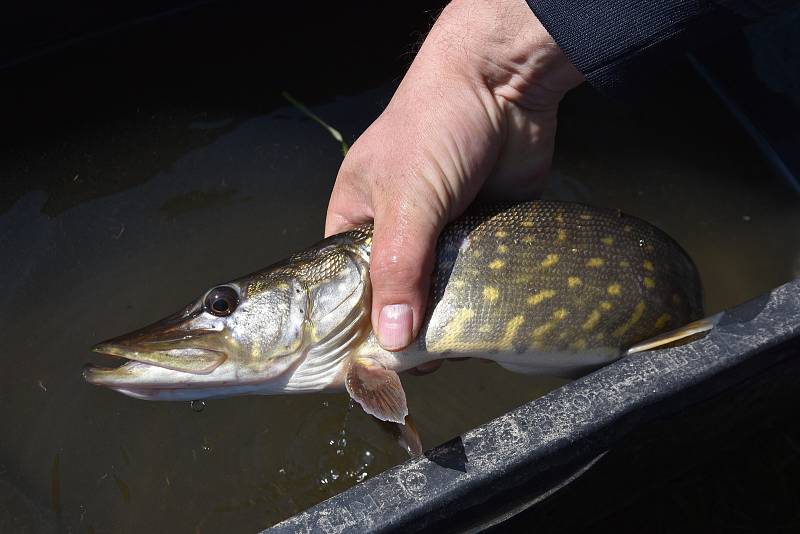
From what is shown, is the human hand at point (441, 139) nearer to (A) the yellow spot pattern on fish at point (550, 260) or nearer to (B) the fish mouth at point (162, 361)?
(A) the yellow spot pattern on fish at point (550, 260)

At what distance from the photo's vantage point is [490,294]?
180 cm

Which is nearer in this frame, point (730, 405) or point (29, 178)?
point (730, 405)

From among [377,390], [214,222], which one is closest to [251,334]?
[377,390]

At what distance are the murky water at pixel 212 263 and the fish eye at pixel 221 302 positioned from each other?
0.67 meters

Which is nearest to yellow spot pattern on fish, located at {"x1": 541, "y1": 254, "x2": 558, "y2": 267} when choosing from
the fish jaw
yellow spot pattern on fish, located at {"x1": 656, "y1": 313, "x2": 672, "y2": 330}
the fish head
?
yellow spot pattern on fish, located at {"x1": 656, "y1": 313, "x2": 672, "y2": 330}

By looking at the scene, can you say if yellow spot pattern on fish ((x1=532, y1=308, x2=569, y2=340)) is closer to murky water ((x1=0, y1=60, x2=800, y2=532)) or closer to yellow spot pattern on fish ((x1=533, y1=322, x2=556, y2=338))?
yellow spot pattern on fish ((x1=533, y1=322, x2=556, y2=338))

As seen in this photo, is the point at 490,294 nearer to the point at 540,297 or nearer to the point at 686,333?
the point at 540,297

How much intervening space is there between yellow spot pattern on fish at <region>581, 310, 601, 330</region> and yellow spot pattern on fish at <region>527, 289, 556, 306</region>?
0.12 metres

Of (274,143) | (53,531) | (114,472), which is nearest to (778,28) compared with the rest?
(274,143)

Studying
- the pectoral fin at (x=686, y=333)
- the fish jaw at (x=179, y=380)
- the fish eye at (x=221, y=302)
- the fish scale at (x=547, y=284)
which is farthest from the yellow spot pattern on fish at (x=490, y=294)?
the fish eye at (x=221, y=302)

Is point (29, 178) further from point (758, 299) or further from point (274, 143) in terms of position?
point (758, 299)

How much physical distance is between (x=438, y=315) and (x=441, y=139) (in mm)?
469

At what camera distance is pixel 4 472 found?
2203 millimetres

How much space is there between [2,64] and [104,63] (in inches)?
15.6
